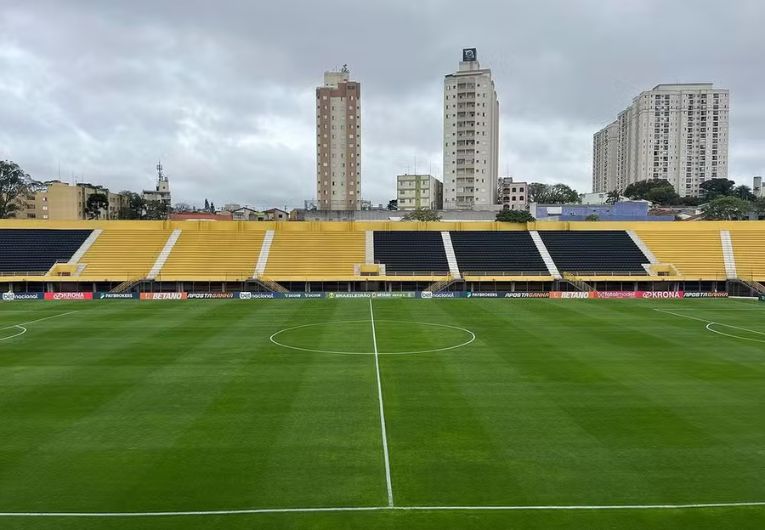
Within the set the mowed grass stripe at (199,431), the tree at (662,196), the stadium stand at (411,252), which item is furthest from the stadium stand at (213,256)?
the tree at (662,196)

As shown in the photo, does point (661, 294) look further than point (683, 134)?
No

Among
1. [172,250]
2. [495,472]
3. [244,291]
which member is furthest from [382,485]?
[172,250]

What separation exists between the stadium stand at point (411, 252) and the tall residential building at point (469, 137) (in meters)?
66.3

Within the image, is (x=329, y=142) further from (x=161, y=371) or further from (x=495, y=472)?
(x=495, y=472)

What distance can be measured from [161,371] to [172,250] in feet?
127

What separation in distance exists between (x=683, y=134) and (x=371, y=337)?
619 feet

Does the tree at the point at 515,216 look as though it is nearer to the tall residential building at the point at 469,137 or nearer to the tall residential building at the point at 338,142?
the tall residential building at the point at 469,137

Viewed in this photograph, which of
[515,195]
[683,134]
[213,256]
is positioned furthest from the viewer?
[683,134]

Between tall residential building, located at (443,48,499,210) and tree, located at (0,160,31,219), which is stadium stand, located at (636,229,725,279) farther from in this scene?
tree, located at (0,160,31,219)

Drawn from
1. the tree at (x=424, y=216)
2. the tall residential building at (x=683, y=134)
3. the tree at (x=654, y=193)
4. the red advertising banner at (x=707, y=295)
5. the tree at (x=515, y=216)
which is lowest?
the red advertising banner at (x=707, y=295)

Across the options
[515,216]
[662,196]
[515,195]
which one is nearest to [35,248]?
[515,216]

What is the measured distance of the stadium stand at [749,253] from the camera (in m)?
53.1

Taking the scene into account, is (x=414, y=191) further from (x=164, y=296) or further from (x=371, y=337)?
(x=371, y=337)

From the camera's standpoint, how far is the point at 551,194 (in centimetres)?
16800
